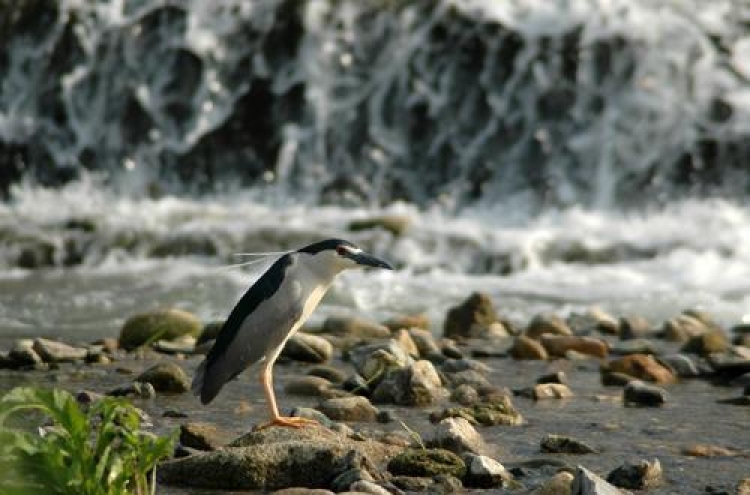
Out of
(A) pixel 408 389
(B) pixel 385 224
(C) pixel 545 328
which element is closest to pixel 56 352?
(A) pixel 408 389

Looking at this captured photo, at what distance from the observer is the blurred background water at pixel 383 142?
12562 millimetres

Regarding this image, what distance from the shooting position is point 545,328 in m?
9.34

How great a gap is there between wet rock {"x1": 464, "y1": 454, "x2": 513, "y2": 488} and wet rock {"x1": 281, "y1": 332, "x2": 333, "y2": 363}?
313cm

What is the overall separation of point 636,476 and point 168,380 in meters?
2.62

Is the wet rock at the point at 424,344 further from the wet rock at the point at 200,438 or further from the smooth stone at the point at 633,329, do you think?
the wet rock at the point at 200,438

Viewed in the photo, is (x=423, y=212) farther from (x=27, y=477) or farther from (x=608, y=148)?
(x=27, y=477)

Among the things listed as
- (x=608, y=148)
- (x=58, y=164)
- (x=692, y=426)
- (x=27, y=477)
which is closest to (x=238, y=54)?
(x=58, y=164)

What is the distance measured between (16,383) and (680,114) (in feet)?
27.5

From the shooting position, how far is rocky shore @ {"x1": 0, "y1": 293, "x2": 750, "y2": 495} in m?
5.09

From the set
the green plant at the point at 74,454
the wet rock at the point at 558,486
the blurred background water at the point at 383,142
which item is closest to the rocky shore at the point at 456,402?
the wet rock at the point at 558,486

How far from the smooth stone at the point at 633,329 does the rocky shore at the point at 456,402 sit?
1 centimetres

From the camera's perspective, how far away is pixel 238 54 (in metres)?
15.8

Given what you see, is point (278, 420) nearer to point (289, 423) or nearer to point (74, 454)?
point (289, 423)

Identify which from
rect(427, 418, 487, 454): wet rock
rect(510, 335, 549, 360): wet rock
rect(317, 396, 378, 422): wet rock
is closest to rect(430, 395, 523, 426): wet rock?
rect(317, 396, 378, 422): wet rock
